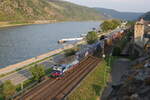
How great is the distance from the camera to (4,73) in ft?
130

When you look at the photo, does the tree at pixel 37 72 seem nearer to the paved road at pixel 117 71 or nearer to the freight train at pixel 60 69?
the freight train at pixel 60 69

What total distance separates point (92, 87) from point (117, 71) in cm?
992

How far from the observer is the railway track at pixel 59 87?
24.7m

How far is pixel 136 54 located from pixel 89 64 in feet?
39.5

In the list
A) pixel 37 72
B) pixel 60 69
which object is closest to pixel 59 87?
pixel 37 72

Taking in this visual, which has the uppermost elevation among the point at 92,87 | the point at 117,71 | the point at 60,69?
the point at 60,69

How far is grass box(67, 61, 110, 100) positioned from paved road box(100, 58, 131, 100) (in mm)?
768

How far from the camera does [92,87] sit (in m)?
29.2

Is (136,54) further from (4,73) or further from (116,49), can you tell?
(4,73)

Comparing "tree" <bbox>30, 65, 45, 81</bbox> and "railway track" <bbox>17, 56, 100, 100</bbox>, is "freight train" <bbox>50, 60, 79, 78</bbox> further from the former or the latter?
"tree" <bbox>30, 65, 45, 81</bbox>

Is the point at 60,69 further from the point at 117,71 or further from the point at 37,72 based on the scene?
the point at 117,71

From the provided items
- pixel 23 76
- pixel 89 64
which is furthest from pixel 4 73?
pixel 89 64

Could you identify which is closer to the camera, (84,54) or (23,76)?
(23,76)

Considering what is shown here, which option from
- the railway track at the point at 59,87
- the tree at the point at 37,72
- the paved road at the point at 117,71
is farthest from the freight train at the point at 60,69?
the paved road at the point at 117,71
